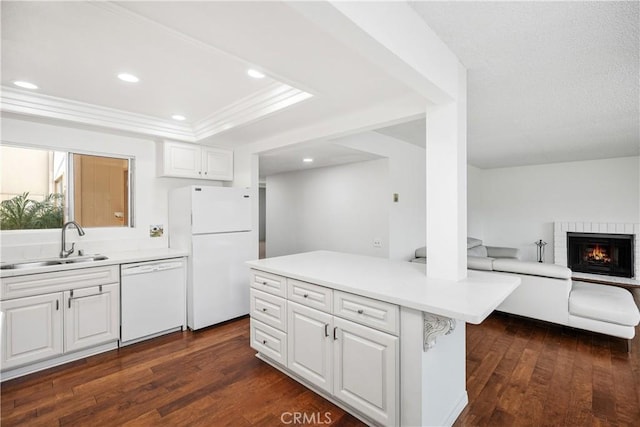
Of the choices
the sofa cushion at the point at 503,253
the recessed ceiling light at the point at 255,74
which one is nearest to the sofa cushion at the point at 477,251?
the sofa cushion at the point at 503,253

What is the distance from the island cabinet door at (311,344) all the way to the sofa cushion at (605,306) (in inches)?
110

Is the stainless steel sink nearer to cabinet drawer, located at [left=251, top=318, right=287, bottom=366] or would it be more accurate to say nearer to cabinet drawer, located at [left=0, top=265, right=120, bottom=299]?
cabinet drawer, located at [left=0, top=265, right=120, bottom=299]

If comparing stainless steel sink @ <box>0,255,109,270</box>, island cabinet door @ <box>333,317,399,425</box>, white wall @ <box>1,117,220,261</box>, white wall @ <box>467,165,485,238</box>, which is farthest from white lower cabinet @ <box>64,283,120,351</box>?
white wall @ <box>467,165,485,238</box>

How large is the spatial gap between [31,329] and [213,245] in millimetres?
1601

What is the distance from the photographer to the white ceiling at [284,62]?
1445 millimetres

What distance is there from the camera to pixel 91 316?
268 cm

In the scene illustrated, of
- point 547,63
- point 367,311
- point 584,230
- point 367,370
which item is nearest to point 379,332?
point 367,311

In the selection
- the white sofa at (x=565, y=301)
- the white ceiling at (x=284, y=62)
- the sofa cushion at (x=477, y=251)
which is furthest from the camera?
the sofa cushion at (x=477, y=251)

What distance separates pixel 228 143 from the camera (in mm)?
3766

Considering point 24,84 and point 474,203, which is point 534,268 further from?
point 24,84

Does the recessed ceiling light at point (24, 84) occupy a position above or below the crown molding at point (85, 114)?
above

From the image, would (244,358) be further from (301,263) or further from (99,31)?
(99,31)

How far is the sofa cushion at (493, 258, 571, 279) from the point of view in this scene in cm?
311

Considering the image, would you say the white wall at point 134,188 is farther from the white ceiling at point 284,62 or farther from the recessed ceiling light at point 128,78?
the recessed ceiling light at point 128,78
